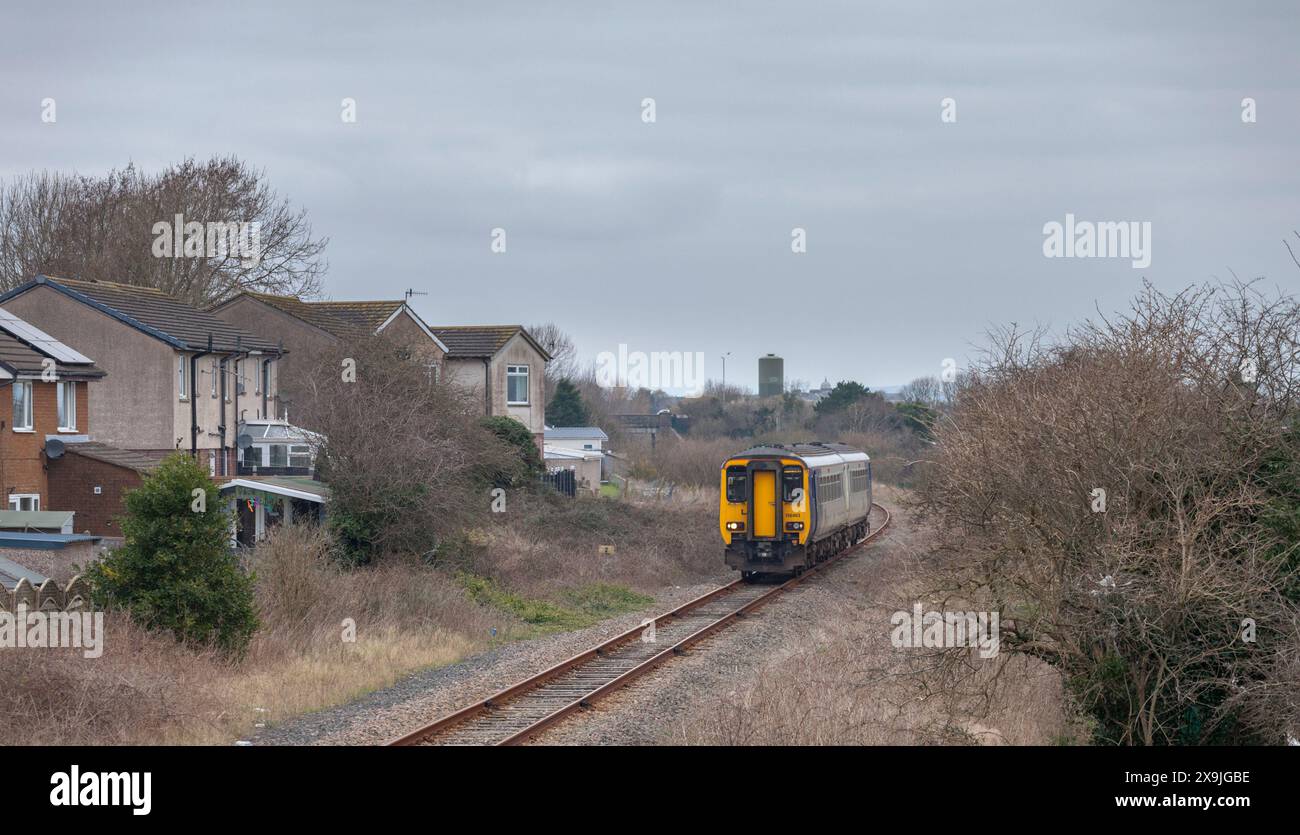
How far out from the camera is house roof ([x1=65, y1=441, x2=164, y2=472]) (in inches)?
1013

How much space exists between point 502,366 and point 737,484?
725 inches

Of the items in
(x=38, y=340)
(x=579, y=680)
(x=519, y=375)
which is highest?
(x=38, y=340)

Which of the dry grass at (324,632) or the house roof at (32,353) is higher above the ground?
the house roof at (32,353)

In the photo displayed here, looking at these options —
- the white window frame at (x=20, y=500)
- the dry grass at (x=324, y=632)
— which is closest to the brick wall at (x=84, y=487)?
the white window frame at (x=20, y=500)

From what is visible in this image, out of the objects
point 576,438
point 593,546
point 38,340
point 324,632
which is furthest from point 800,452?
point 576,438

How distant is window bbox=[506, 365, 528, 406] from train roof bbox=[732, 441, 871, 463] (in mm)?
13333

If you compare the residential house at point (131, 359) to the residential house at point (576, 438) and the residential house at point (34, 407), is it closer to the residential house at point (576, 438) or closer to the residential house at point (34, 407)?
the residential house at point (34, 407)

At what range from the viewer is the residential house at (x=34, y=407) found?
25.0 meters

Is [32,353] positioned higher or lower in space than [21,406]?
higher

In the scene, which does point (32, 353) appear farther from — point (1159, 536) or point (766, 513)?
point (1159, 536)

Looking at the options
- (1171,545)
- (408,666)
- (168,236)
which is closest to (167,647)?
(408,666)

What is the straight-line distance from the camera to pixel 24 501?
83.0 ft

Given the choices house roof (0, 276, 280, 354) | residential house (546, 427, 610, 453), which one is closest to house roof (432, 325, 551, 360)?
house roof (0, 276, 280, 354)
